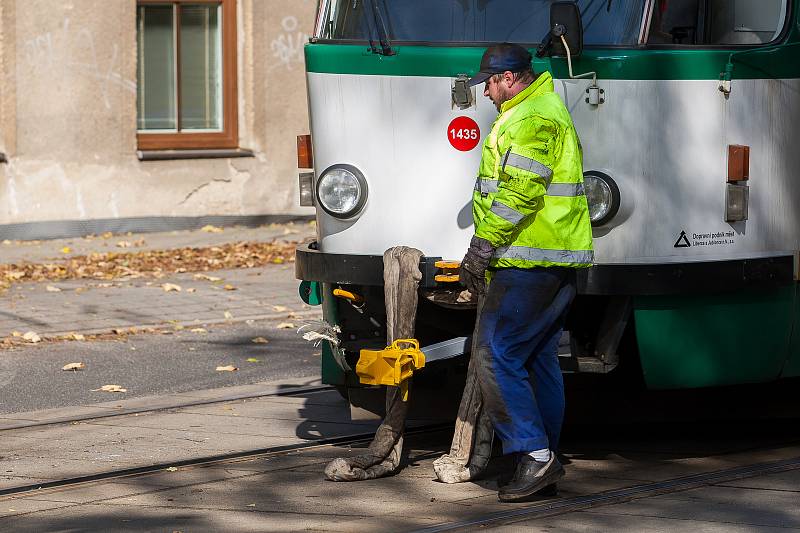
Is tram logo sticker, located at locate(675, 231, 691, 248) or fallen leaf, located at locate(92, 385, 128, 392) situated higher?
tram logo sticker, located at locate(675, 231, 691, 248)

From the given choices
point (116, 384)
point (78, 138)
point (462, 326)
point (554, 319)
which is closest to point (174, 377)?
point (116, 384)

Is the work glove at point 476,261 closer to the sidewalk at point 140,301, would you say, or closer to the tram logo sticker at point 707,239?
the tram logo sticker at point 707,239

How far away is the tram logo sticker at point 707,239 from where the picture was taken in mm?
6532

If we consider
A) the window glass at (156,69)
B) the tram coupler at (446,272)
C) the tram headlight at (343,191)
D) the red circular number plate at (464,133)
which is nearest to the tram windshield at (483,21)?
the red circular number plate at (464,133)

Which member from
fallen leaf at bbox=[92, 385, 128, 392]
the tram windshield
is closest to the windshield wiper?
the tram windshield

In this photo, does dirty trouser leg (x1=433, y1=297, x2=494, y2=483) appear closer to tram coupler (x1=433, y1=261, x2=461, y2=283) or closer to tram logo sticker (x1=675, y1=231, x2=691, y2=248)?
tram coupler (x1=433, y1=261, x2=461, y2=283)

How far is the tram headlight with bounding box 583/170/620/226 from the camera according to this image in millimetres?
6434

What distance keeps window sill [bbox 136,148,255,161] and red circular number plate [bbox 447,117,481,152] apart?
10433mm

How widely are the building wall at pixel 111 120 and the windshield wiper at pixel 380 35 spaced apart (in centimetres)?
964

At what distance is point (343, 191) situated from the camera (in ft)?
22.2

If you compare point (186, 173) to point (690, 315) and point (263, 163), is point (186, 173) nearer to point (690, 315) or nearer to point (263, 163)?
point (263, 163)

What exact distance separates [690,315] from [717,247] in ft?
1.03

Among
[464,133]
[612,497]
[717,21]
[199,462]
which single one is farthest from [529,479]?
[717,21]

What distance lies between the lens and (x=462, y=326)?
279 inches
